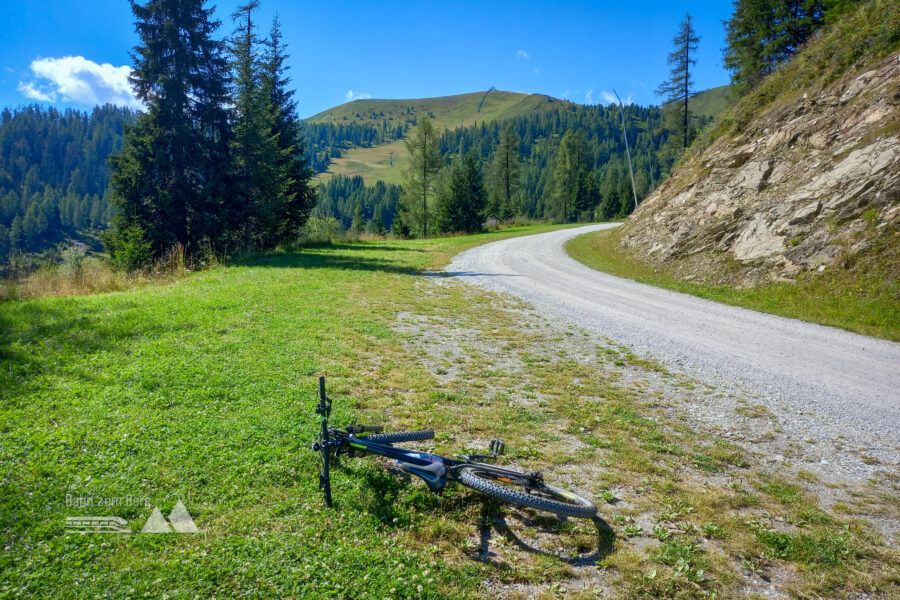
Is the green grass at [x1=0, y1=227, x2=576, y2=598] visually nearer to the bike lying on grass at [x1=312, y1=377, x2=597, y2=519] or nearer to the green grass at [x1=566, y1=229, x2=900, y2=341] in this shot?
the bike lying on grass at [x1=312, y1=377, x2=597, y2=519]

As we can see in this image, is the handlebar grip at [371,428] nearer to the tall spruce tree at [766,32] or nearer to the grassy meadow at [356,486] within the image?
the grassy meadow at [356,486]

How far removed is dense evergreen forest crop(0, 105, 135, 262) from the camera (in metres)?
102

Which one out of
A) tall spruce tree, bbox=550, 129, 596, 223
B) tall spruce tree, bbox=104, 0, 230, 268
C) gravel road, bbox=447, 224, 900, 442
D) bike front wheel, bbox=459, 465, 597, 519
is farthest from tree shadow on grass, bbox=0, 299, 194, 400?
tall spruce tree, bbox=550, 129, 596, 223

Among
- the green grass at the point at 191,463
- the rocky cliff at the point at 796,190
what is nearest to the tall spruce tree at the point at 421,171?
the rocky cliff at the point at 796,190

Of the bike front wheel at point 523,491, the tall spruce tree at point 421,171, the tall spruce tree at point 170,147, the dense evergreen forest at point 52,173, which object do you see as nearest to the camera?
the bike front wheel at point 523,491

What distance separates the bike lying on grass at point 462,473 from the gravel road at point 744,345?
14.2ft

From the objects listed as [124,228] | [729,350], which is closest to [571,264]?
[729,350]

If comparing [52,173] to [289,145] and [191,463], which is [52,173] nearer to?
[289,145]

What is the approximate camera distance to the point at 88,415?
4.61 meters

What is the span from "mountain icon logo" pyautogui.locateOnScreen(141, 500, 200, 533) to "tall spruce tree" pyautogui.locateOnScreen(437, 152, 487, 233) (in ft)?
140

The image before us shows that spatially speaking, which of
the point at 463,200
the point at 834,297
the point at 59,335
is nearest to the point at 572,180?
the point at 463,200

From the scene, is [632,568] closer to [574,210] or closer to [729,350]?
[729,350]

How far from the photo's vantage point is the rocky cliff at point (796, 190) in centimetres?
1232

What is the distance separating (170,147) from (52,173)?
167m
